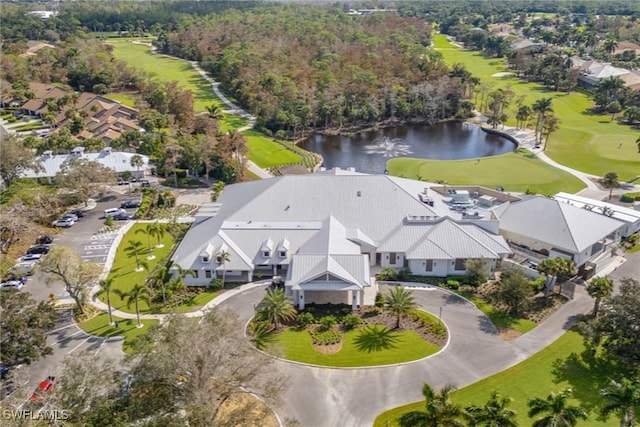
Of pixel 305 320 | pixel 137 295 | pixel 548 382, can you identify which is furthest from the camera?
pixel 137 295

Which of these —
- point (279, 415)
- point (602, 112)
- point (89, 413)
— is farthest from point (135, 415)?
point (602, 112)

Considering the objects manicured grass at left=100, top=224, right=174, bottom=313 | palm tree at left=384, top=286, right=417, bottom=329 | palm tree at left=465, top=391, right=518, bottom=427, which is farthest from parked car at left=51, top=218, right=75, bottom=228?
palm tree at left=465, top=391, right=518, bottom=427

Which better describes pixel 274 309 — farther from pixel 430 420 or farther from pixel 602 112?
pixel 602 112

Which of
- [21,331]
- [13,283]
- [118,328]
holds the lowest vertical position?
[118,328]

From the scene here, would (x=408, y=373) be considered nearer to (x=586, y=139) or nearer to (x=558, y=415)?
(x=558, y=415)

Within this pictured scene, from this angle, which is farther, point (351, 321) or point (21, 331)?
point (351, 321)

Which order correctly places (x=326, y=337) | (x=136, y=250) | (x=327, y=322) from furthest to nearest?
(x=136, y=250)
(x=327, y=322)
(x=326, y=337)

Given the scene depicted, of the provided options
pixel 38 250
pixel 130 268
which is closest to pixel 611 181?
pixel 130 268
